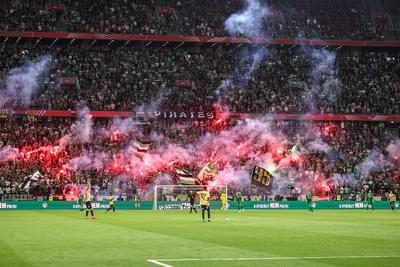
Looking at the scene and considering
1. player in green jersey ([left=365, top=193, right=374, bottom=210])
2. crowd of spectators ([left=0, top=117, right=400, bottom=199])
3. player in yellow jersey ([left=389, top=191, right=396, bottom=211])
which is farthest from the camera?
player in green jersey ([left=365, top=193, right=374, bottom=210])

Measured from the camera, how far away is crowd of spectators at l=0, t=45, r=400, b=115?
71.5 m

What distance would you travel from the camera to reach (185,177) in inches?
2491

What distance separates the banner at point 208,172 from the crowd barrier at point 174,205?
8.25 feet

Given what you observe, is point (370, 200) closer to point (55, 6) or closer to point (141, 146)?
point (141, 146)

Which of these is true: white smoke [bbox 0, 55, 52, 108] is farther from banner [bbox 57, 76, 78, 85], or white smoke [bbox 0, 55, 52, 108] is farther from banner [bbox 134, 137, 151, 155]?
banner [bbox 134, 137, 151, 155]

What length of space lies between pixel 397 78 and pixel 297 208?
2519cm

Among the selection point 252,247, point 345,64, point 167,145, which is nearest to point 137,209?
point 167,145

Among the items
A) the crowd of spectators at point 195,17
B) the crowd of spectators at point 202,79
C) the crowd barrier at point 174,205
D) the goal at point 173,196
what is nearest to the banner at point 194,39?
the crowd of spectators at point 195,17

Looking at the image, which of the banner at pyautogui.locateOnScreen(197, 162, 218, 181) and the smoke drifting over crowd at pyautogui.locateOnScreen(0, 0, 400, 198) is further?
the smoke drifting over crowd at pyautogui.locateOnScreen(0, 0, 400, 198)

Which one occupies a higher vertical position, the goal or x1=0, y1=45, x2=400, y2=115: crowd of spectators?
x1=0, y1=45, x2=400, y2=115: crowd of spectators

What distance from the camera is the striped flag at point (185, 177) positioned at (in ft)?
207

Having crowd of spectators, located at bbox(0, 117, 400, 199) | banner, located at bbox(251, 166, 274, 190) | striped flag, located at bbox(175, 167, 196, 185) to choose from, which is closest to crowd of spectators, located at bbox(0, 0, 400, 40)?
crowd of spectators, located at bbox(0, 117, 400, 199)

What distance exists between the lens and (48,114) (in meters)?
68.1

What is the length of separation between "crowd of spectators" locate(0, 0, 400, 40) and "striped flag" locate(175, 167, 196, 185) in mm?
20503
